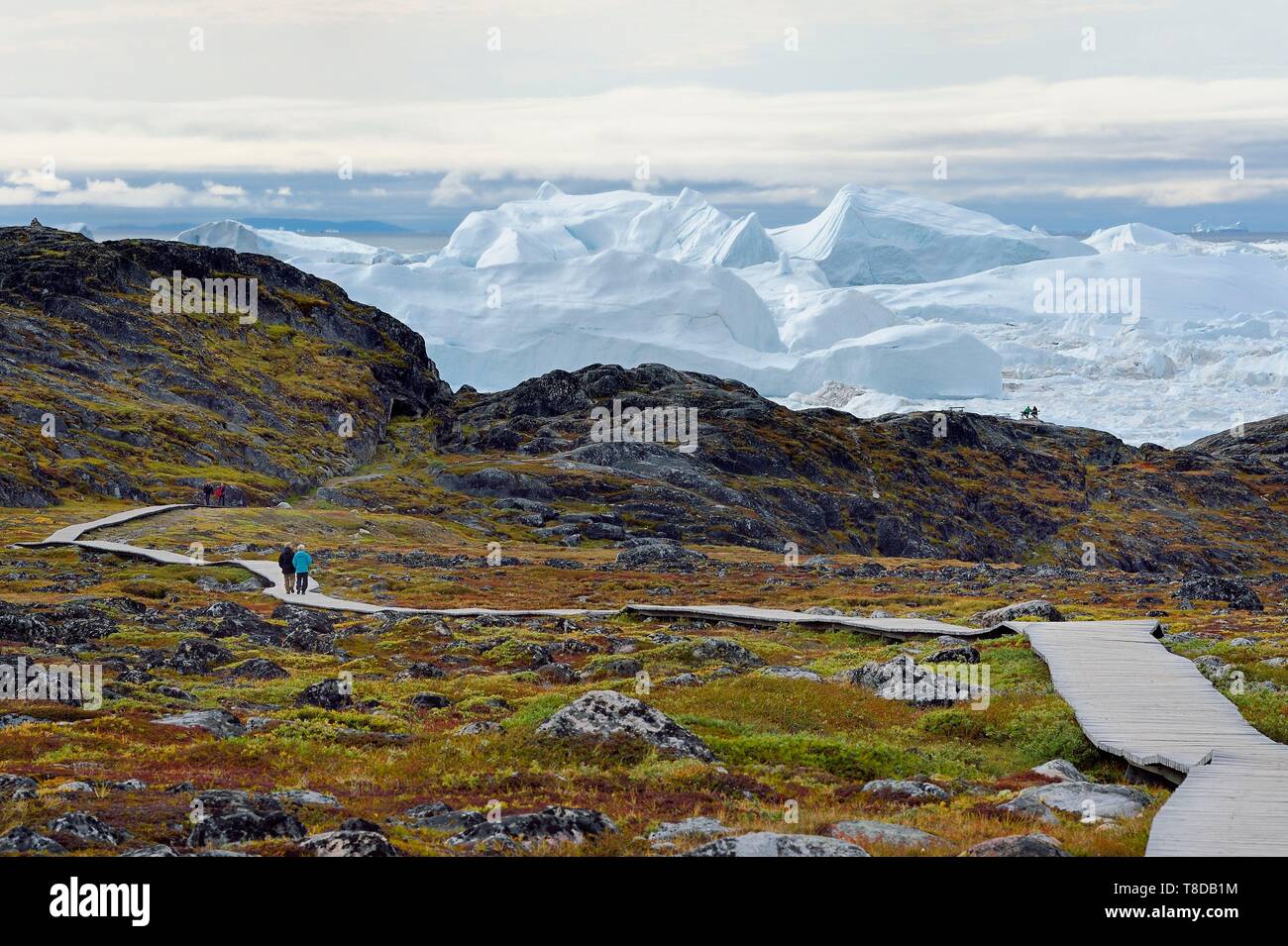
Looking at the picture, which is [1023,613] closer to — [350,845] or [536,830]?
[536,830]

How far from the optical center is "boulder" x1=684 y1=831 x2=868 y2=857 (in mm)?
13758

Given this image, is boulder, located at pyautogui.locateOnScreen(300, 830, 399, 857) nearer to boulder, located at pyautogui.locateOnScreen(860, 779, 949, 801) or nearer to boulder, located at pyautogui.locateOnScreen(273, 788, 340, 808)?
boulder, located at pyautogui.locateOnScreen(273, 788, 340, 808)

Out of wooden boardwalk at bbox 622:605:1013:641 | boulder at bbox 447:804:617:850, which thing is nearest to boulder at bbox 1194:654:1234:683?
wooden boardwalk at bbox 622:605:1013:641

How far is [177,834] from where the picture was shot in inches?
580

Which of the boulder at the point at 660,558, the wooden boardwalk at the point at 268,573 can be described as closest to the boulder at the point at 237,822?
the wooden boardwalk at the point at 268,573

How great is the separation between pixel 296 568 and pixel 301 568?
1.15 ft

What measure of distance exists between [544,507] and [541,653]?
82353 millimetres

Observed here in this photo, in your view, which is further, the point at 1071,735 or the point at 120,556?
the point at 120,556

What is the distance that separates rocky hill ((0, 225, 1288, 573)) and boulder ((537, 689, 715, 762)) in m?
83.0
